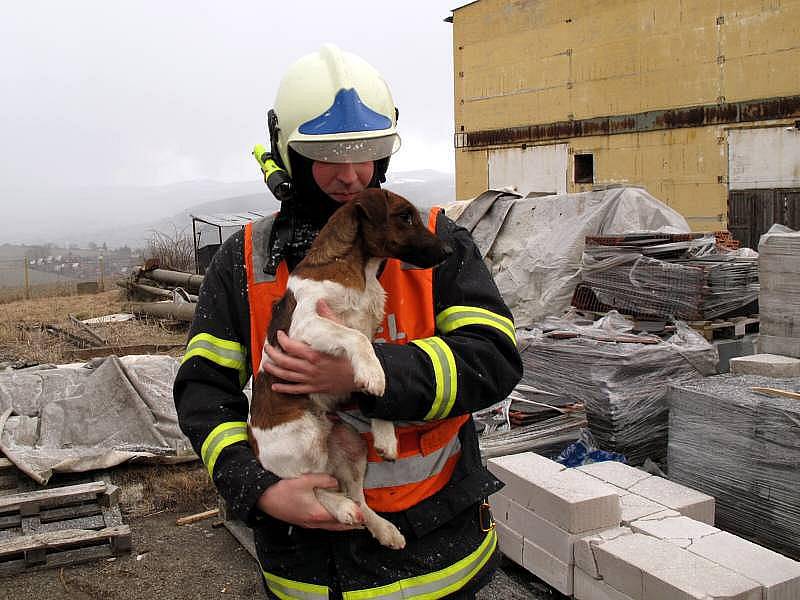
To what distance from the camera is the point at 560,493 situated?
13.4 ft

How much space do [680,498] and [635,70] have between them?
1713cm

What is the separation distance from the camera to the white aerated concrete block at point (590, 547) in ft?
12.7

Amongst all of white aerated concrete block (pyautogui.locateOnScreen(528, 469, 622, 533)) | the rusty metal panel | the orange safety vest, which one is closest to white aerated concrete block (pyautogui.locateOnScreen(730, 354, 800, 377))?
white aerated concrete block (pyautogui.locateOnScreen(528, 469, 622, 533))

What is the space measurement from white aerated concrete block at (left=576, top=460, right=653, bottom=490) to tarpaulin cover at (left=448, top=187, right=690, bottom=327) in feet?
16.3

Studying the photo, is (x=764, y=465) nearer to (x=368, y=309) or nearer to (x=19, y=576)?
(x=368, y=309)

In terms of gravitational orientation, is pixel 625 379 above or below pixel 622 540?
above

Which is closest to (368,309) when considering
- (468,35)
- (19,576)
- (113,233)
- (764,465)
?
(764,465)

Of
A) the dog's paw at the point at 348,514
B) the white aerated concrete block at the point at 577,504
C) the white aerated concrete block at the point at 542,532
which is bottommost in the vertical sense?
the white aerated concrete block at the point at 542,532

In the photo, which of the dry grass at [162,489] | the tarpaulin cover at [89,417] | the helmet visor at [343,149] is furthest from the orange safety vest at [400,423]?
the tarpaulin cover at [89,417]

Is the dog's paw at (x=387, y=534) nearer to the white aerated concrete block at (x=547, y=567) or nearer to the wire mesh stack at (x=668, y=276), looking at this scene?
the white aerated concrete block at (x=547, y=567)

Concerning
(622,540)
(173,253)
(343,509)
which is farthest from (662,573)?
(173,253)

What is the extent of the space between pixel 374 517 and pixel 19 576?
424 centimetres

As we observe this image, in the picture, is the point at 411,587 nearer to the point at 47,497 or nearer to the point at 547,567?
the point at 547,567

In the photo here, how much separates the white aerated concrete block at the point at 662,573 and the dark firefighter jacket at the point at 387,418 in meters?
1.69
